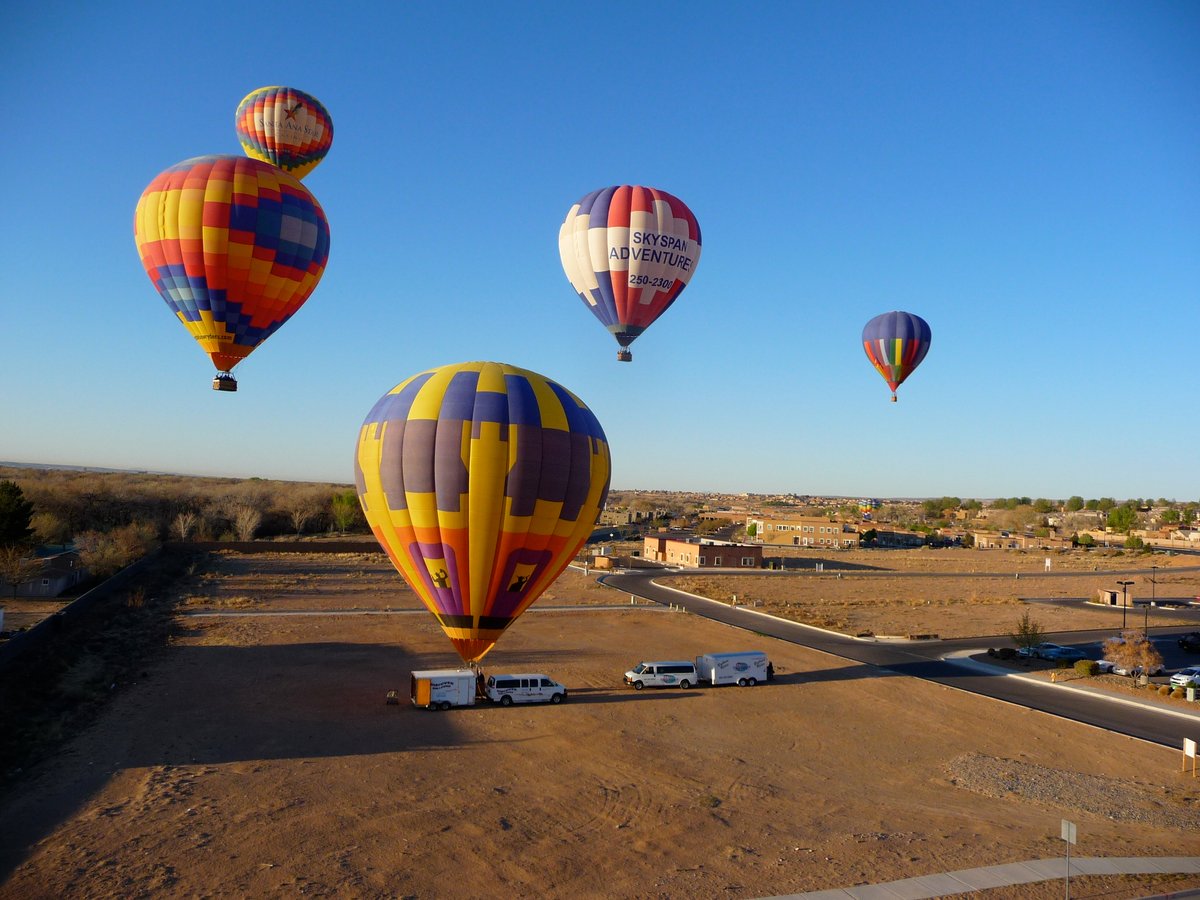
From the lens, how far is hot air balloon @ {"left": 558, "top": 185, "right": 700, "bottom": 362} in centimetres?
3478

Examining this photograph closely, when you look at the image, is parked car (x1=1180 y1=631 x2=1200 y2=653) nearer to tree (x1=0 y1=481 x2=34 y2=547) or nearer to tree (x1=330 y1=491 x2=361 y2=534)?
tree (x1=0 y1=481 x2=34 y2=547)

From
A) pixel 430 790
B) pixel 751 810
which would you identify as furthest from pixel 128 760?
pixel 751 810

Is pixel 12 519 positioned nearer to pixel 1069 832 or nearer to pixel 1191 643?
pixel 1069 832

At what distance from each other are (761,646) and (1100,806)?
2027cm

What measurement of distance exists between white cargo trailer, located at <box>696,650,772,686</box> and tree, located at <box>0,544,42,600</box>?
4272 cm

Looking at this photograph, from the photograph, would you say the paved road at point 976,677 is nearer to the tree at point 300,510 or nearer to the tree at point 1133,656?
the tree at point 1133,656

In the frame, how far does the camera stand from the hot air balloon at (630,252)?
3478 cm

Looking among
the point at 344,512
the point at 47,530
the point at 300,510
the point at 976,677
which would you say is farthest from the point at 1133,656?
the point at 300,510

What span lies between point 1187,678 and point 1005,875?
2392 cm

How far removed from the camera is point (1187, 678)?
104 feet

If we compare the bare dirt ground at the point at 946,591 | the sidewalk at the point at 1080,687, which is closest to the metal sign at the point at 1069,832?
the sidewalk at the point at 1080,687

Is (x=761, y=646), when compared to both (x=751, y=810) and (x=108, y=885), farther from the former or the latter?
(x=108, y=885)

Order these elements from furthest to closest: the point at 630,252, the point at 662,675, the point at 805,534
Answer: the point at 805,534
the point at 630,252
the point at 662,675

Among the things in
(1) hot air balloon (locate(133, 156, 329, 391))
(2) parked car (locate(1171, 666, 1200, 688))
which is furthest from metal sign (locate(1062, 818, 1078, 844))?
(1) hot air balloon (locate(133, 156, 329, 391))
